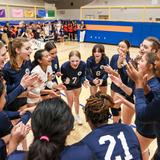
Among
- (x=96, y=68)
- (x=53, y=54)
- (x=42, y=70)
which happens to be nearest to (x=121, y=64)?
(x=96, y=68)

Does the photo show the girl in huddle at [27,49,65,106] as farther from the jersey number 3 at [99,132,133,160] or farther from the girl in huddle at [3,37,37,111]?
the jersey number 3 at [99,132,133,160]

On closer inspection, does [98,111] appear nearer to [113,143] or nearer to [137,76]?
[113,143]

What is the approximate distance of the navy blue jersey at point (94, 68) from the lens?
4.54m

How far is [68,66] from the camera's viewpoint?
4.36 m

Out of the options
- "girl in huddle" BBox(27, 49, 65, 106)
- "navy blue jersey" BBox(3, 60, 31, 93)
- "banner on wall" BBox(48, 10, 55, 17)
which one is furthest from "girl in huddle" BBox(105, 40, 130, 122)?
"banner on wall" BBox(48, 10, 55, 17)

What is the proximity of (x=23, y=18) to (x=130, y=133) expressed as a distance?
17102mm

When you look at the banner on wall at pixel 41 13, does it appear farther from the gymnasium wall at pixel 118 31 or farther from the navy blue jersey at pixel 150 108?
the navy blue jersey at pixel 150 108

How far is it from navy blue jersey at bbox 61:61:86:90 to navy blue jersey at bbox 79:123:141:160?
2.68 m

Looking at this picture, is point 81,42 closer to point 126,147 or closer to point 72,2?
point 72,2

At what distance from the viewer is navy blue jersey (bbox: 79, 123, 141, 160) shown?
1.61 metres

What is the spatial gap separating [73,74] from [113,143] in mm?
2799

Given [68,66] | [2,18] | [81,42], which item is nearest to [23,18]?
[2,18]

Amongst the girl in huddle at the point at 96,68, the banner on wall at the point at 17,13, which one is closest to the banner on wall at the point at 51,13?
the banner on wall at the point at 17,13

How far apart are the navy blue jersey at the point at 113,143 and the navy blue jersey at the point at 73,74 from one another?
2.68 meters
